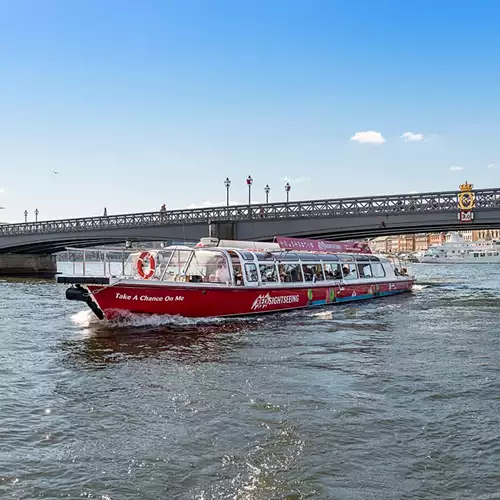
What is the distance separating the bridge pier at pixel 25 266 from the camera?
69062 mm

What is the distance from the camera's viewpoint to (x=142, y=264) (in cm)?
2117

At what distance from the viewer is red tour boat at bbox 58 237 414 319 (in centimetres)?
1925

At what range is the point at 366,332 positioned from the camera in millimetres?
18547

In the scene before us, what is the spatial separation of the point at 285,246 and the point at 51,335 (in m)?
11.8

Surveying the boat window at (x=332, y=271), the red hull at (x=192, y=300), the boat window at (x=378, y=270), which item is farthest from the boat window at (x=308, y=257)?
the boat window at (x=378, y=270)

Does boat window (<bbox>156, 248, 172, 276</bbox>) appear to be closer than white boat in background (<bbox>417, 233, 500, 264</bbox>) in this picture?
Yes

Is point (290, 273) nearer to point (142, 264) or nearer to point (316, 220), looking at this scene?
point (142, 264)

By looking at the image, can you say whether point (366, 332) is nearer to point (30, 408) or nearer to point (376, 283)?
point (30, 408)

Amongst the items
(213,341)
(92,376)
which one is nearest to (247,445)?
(92,376)

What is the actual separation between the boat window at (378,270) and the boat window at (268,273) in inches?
441

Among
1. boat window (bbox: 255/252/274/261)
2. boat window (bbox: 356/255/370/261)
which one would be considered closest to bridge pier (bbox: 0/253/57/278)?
boat window (bbox: 356/255/370/261)

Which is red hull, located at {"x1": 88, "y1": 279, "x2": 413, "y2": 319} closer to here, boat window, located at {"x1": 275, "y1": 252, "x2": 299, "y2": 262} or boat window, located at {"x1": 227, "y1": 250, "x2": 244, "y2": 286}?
boat window, located at {"x1": 227, "y1": 250, "x2": 244, "y2": 286}

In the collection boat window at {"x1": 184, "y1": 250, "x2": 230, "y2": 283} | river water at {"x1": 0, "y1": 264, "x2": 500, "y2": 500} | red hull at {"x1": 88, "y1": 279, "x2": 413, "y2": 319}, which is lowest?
river water at {"x1": 0, "y1": 264, "x2": 500, "y2": 500}

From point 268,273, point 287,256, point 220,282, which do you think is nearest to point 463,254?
point 287,256
